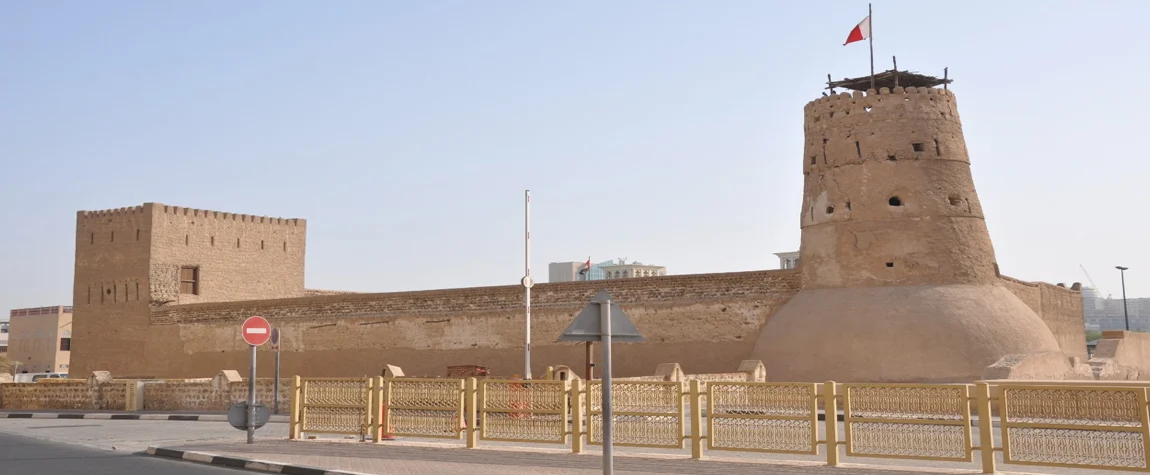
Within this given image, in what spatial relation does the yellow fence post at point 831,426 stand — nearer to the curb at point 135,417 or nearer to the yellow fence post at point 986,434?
the yellow fence post at point 986,434

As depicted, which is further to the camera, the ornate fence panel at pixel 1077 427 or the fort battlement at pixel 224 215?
the fort battlement at pixel 224 215

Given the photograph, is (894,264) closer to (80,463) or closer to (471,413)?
(471,413)

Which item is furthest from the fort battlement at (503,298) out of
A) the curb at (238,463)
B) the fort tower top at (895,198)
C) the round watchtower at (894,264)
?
the curb at (238,463)

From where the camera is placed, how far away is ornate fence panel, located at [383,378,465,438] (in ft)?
42.3

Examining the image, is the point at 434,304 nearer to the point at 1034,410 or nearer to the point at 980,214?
the point at 980,214

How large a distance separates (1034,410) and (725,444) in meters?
2.98

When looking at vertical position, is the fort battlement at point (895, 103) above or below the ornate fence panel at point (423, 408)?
above

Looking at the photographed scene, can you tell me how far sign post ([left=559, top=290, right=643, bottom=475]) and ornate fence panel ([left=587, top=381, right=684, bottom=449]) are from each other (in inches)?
121

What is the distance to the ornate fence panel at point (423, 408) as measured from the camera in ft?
42.3

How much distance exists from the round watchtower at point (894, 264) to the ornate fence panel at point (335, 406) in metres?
10.8

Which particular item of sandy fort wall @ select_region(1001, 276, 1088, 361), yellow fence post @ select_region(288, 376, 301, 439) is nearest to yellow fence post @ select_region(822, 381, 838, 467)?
yellow fence post @ select_region(288, 376, 301, 439)

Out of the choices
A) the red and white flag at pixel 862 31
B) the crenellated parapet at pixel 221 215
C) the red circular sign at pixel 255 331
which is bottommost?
the red circular sign at pixel 255 331

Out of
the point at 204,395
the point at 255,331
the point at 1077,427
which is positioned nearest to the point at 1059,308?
the point at 1077,427

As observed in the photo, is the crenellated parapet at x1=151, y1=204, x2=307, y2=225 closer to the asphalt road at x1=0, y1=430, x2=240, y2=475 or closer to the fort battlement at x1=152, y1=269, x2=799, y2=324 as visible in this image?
the fort battlement at x1=152, y1=269, x2=799, y2=324
